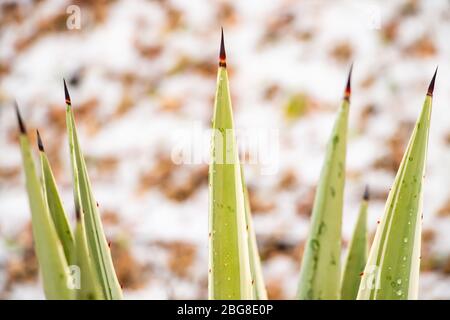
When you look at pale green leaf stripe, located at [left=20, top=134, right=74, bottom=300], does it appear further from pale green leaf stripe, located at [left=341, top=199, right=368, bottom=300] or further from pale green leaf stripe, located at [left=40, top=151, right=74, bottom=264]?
pale green leaf stripe, located at [left=341, top=199, right=368, bottom=300]

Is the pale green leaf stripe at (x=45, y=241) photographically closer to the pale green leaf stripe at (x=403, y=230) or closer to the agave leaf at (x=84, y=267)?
the agave leaf at (x=84, y=267)

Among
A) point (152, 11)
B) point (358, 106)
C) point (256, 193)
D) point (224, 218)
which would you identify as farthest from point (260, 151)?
point (224, 218)
